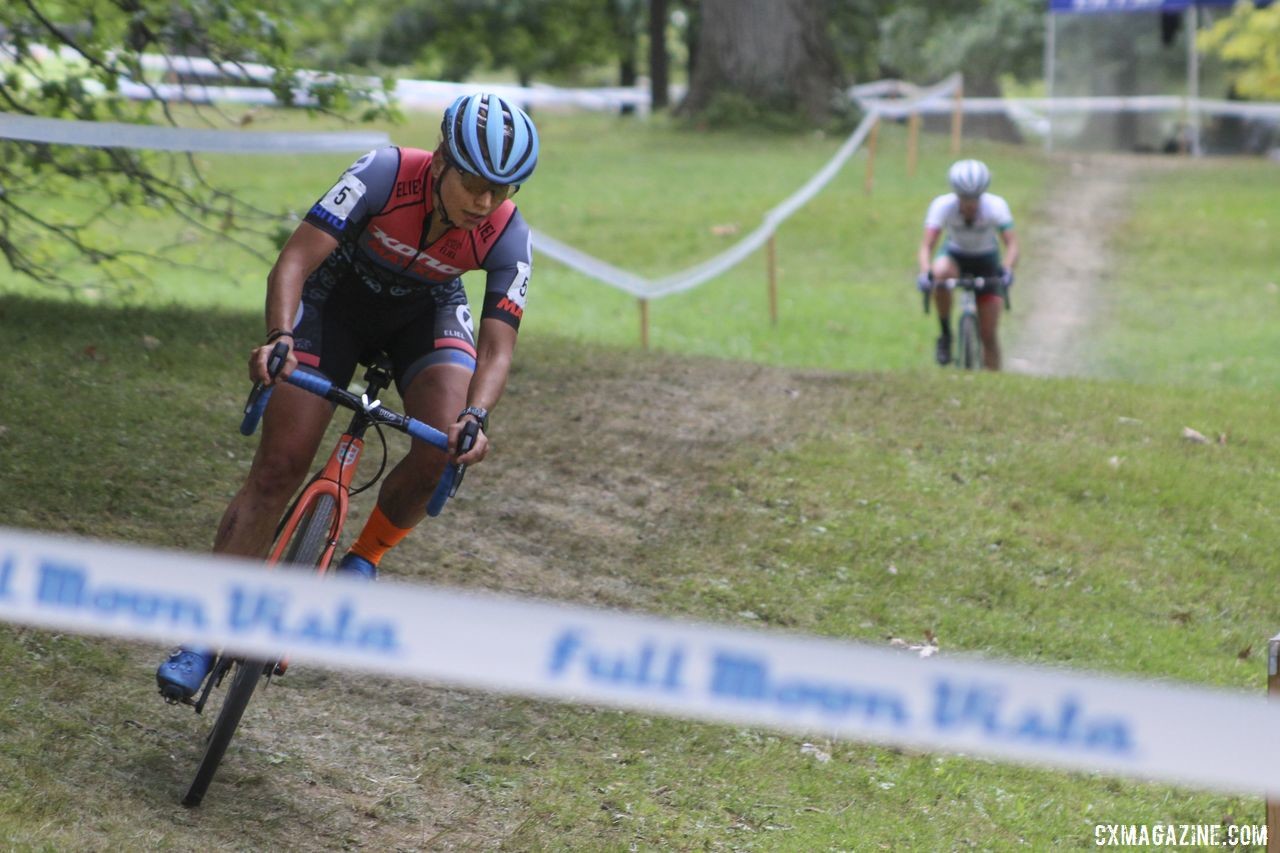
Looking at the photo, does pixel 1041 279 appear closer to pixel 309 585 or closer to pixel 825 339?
pixel 825 339

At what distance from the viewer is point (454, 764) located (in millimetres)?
5527

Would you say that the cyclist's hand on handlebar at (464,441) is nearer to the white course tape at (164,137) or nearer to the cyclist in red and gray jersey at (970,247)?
the white course tape at (164,137)

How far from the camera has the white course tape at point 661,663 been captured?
303 centimetres

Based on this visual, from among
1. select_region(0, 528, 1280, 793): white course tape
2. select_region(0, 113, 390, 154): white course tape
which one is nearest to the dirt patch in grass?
select_region(0, 113, 390, 154): white course tape

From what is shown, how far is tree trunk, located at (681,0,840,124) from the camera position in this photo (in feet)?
91.2

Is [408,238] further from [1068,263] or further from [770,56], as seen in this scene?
[770,56]

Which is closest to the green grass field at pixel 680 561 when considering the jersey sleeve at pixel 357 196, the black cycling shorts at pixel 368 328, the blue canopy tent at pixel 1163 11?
the black cycling shorts at pixel 368 328

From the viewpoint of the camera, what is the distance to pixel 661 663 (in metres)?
3.29

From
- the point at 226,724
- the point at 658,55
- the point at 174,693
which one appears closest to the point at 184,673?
the point at 174,693

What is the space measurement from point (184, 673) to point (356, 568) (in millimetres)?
767

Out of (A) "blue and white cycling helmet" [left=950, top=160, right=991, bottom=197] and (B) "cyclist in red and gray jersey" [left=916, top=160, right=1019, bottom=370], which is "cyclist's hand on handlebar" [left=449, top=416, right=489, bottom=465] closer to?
(B) "cyclist in red and gray jersey" [left=916, top=160, right=1019, bottom=370]

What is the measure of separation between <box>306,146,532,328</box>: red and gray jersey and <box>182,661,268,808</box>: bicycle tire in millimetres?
1450

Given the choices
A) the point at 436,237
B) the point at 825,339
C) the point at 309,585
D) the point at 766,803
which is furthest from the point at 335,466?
the point at 825,339

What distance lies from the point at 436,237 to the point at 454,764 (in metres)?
1.86
